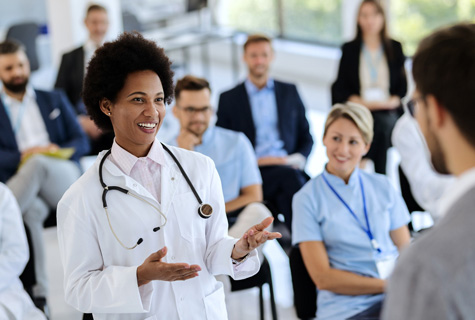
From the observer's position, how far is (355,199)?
9.18 feet

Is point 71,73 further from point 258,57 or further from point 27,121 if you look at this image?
point 258,57

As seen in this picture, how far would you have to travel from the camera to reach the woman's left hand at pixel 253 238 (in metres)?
1.87

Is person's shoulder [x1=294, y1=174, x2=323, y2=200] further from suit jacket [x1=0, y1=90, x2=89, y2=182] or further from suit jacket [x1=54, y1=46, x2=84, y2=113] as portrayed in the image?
suit jacket [x1=54, y1=46, x2=84, y2=113]

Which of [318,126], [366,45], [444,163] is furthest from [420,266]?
[318,126]

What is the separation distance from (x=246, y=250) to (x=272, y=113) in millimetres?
2523

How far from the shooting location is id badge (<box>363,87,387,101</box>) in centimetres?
509

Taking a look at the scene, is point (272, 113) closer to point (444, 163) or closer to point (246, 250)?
point (246, 250)

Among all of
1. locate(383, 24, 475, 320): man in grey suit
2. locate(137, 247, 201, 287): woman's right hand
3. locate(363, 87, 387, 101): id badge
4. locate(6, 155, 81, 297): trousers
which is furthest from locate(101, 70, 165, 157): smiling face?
locate(363, 87, 387, 101): id badge

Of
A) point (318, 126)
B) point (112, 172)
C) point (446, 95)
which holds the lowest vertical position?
point (318, 126)

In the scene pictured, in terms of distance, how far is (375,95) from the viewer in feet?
16.7

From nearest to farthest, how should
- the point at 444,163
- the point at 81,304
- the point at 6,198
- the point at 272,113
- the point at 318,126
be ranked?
1. the point at 444,163
2. the point at 81,304
3. the point at 6,198
4. the point at 272,113
5. the point at 318,126

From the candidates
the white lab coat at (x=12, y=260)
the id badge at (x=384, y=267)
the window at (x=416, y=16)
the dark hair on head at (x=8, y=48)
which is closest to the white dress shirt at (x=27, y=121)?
the dark hair on head at (x=8, y=48)

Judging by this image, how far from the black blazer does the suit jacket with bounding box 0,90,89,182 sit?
1.88 m

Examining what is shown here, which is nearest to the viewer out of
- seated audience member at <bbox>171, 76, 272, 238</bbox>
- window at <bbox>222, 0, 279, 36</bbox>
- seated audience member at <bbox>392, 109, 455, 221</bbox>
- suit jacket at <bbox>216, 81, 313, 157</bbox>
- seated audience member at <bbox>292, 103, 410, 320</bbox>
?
seated audience member at <bbox>292, 103, 410, 320</bbox>
